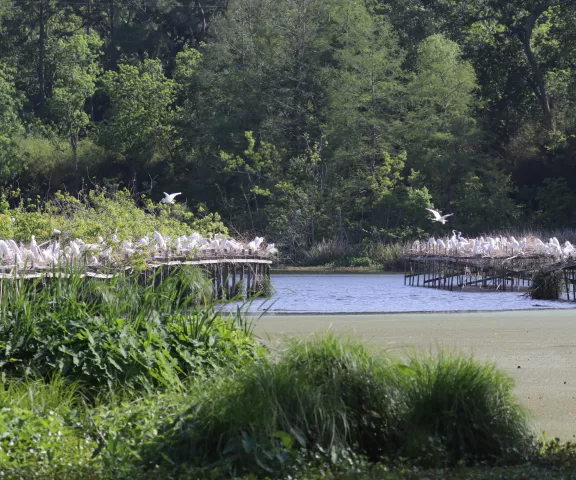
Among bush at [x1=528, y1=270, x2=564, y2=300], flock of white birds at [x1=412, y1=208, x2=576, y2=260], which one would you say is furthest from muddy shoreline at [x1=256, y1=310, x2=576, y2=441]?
flock of white birds at [x1=412, y1=208, x2=576, y2=260]

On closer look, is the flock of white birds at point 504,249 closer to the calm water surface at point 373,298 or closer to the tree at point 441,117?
the calm water surface at point 373,298

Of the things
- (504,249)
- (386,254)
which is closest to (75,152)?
(386,254)

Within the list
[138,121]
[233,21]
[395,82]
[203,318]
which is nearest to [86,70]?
[138,121]

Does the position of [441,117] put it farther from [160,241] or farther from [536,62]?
[160,241]

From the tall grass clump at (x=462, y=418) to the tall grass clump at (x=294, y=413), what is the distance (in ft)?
0.55

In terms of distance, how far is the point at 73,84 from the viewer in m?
56.9

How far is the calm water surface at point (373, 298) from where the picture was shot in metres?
25.2

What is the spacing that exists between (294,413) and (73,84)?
5235 cm

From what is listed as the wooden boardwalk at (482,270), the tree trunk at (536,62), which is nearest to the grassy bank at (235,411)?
the wooden boardwalk at (482,270)

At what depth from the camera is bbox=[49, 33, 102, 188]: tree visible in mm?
56406

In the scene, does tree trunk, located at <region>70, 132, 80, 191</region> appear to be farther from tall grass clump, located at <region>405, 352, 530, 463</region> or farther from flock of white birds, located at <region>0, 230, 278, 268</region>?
tall grass clump, located at <region>405, 352, 530, 463</region>

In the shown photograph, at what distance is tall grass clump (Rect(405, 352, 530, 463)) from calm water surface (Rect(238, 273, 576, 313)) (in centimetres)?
1338

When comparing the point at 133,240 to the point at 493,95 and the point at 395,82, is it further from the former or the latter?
the point at 493,95

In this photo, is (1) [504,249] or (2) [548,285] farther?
(1) [504,249]
